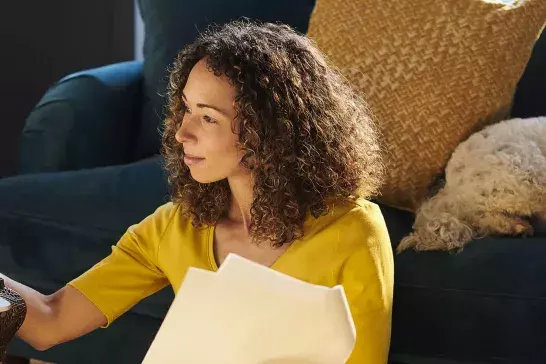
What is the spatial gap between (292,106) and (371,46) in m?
0.81

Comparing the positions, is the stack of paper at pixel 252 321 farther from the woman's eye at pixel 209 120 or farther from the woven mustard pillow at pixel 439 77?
the woven mustard pillow at pixel 439 77

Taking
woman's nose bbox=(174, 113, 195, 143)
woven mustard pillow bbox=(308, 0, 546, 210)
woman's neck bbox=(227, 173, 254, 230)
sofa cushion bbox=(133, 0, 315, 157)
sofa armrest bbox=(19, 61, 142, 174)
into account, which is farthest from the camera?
sofa cushion bbox=(133, 0, 315, 157)

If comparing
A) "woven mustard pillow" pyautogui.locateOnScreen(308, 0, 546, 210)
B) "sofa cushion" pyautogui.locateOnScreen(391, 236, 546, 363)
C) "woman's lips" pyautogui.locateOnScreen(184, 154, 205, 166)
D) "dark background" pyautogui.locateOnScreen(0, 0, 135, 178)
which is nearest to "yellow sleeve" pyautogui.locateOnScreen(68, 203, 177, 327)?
"woman's lips" pyautogui.locateOnScreen(184, 154, 205, 166)

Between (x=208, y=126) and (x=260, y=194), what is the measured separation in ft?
0.41

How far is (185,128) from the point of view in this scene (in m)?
1.09

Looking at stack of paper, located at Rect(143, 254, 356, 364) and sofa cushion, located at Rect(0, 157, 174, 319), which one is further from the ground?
stack of paper, located at Rect(143, 254, 356, 364)

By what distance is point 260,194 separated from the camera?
1145 mm

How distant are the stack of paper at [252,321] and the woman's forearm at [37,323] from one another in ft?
1.37

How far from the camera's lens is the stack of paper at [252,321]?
681mm

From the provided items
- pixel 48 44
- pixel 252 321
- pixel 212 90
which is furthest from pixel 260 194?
pixel 48 44

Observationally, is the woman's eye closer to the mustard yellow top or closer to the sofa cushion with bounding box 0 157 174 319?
the mustard yellow top

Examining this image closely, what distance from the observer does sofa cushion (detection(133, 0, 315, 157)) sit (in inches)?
83.8

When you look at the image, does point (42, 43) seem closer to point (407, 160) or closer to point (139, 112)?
point (139, 112)

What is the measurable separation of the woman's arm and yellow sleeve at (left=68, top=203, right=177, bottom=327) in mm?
14
